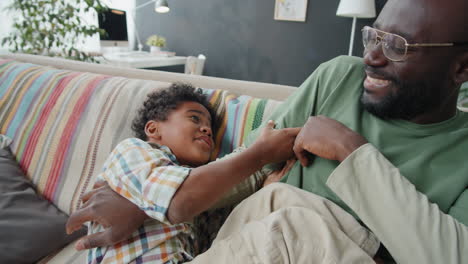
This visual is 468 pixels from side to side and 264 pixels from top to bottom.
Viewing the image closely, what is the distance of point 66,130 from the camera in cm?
146

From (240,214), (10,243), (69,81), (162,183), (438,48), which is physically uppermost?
(438,48)

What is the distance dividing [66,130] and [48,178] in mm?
223

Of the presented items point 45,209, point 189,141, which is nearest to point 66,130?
point 45,209

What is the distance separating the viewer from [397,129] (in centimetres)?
96

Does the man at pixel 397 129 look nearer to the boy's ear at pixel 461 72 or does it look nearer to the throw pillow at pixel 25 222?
the boy's ear at pixel 461 72

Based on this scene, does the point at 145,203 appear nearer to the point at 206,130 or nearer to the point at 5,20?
the point at 206,130

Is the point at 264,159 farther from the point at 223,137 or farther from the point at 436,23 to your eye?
the point at 436,23

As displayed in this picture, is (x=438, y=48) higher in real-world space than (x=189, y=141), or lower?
higher

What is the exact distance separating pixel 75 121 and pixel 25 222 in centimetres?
46

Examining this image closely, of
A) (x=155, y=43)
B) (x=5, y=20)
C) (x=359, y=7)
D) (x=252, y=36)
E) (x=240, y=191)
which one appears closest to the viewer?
(x=240, y=191)

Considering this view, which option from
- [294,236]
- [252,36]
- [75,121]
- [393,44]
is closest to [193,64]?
[252,36]

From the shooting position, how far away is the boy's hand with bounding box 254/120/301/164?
0.96 metres

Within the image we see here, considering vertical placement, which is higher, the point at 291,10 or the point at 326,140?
the point at 291,10

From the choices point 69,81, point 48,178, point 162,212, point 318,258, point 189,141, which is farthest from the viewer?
point 69,81
